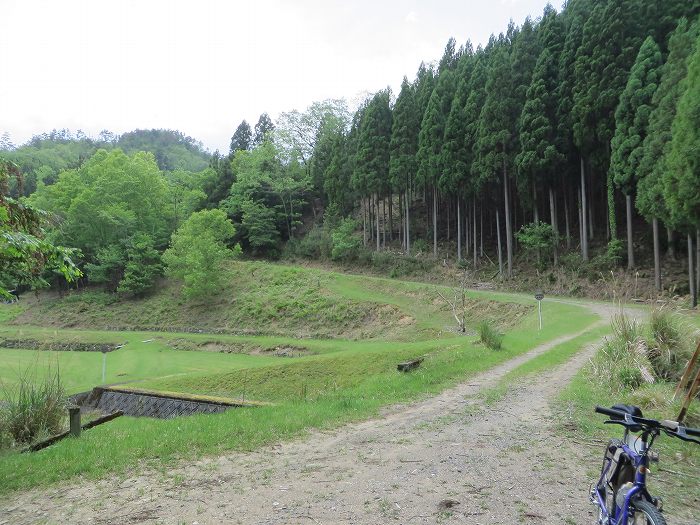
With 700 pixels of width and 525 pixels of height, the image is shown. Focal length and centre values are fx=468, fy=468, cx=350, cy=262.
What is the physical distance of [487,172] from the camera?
97.7 feet

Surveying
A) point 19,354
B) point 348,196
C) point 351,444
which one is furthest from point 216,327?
point 351,444

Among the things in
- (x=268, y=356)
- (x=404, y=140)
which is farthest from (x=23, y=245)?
(x=404, y=140)

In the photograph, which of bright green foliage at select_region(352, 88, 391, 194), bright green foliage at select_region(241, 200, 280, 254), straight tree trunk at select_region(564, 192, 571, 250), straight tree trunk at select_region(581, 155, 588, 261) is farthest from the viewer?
bright green foliage at select_region(241, 200, 280, 254)

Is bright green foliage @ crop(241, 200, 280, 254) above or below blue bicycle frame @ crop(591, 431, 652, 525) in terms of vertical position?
above

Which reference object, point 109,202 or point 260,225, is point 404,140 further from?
point 109,202

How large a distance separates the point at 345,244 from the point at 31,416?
104 ft

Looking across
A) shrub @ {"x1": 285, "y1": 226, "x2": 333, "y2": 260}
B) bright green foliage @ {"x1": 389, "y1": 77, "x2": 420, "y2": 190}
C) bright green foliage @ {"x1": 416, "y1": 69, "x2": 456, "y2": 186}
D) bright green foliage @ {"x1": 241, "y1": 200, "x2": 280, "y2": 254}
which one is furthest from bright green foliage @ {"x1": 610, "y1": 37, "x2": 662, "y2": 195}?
bright green foliage @ {"x1": 241, "y1": 200, "x2": 280, "y2": 254}

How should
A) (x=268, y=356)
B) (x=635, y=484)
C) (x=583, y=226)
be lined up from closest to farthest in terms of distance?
(x=635, y=484), (x=268, y=356), (x=583, y=226)

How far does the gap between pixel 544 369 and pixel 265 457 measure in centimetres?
763

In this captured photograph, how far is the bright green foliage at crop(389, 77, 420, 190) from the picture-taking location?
3584cm

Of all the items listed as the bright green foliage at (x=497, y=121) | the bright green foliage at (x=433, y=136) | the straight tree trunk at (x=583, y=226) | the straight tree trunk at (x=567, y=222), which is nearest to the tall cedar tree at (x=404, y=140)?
the bright green foliage at (x=433, y=136)

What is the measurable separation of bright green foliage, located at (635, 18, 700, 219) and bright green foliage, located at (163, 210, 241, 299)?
27.8 metres

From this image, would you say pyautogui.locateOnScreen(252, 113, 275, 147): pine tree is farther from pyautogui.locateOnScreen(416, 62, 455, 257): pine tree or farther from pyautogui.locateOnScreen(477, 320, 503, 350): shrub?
pyautogui.locateOnScreen(477, 320, 503, 350): shrub

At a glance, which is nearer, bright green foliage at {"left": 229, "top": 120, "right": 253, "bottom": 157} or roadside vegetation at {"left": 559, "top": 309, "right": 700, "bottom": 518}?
roadside vegetation at {"left": 559, "top": 309, "right": 700, "bottom": 518}
